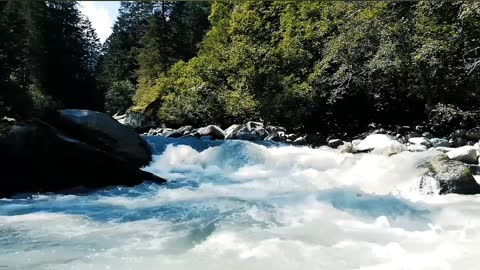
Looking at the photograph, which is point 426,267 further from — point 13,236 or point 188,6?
point 188,6

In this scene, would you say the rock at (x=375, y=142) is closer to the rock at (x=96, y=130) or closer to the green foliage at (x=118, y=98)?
the rock at (x=96, y=130)

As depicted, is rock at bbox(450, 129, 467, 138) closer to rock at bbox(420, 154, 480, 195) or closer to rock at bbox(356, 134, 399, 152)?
rock at bbox(356, 134, 399, 152)

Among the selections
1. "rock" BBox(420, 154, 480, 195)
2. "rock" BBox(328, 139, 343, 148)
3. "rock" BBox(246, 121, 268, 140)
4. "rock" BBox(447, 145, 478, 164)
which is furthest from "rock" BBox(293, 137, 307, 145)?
"rock" BBox(420, 154, 480, 195)

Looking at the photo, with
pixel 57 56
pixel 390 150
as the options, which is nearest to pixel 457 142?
pixel 390 150

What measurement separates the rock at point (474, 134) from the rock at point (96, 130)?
8.84 m

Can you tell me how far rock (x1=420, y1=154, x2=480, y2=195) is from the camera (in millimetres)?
7484

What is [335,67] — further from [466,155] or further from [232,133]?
[466,155]

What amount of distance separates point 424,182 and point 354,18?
7357 mm

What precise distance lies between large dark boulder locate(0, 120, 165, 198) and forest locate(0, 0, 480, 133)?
0.83 metres

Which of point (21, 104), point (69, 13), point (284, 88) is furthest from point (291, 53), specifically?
point (69, 13)

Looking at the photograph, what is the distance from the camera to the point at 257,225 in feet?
19.6

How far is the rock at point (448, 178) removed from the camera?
748 cm

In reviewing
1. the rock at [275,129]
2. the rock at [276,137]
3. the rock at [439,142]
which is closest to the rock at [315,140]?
the rock at [276,137]

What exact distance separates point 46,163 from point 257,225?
465 cm
